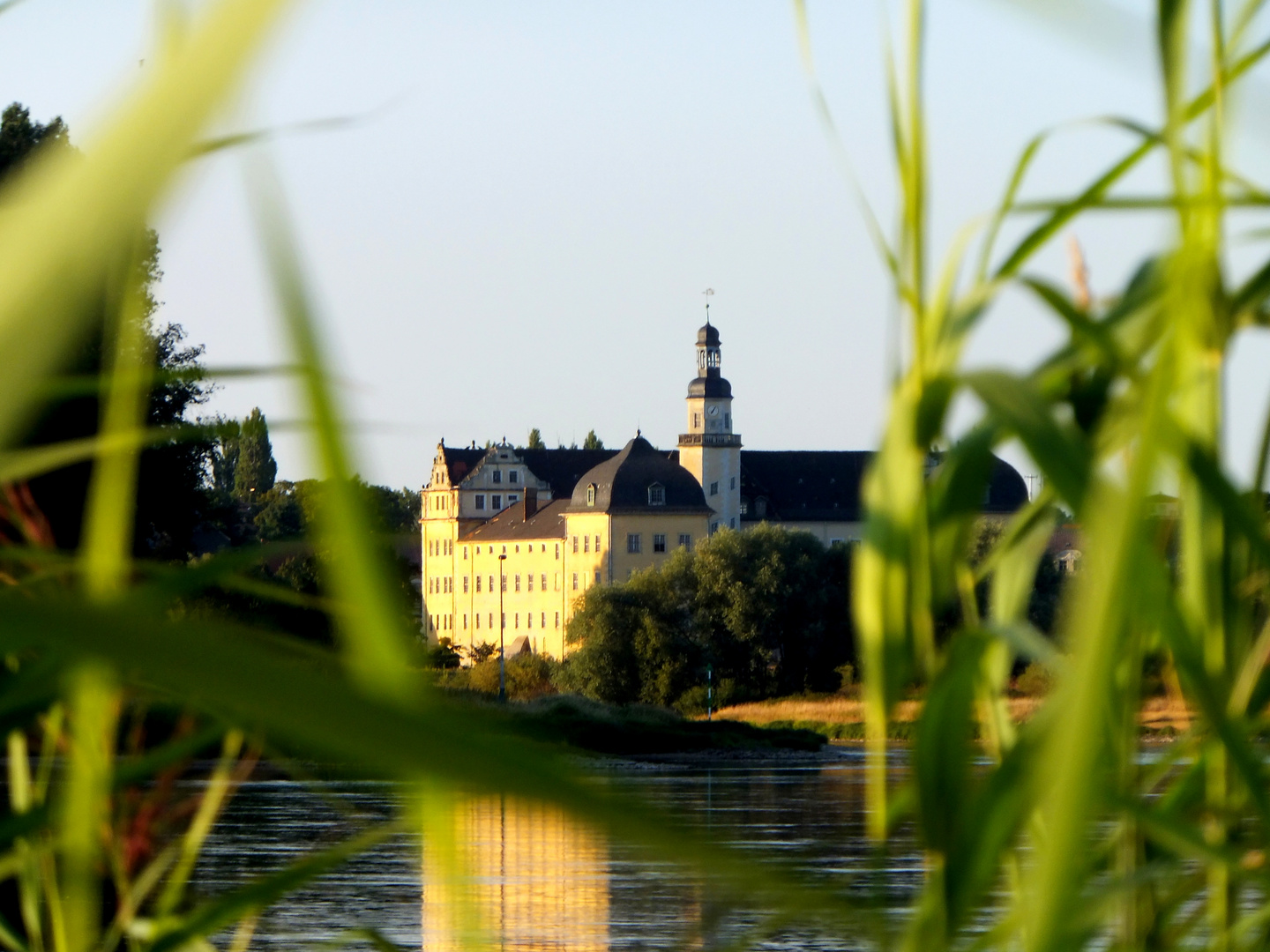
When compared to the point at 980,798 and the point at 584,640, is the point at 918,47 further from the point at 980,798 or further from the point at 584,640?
the point at 584,640

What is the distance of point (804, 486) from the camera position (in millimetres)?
97250

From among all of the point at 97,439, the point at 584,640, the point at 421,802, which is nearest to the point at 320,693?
the point at 421,802

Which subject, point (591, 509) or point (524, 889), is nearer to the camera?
point (524, 889)

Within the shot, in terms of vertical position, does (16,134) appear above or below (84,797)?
above

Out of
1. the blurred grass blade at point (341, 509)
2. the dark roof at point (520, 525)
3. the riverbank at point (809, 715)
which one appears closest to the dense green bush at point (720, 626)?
the riverbank at point (809, 715)

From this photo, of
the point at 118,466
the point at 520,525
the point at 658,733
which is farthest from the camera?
the point at 520,525

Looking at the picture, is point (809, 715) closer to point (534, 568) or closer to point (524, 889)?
point (524, 889)

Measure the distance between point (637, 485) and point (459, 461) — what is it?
18.4 meters

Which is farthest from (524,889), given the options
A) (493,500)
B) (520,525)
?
(493,500)

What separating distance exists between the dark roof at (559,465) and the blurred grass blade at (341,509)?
9858cm

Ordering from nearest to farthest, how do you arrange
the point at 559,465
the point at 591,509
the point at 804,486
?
the point at 591,509
the point at 804,486
the point at 559,465

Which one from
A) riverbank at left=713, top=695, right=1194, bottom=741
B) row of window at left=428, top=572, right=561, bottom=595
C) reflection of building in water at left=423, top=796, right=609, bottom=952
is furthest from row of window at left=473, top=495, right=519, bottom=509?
reflection of building in water at left=423, top=796, right=609, bottom=952

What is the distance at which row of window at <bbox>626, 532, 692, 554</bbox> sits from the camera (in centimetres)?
8825

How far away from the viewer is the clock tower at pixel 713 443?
9538 cm
